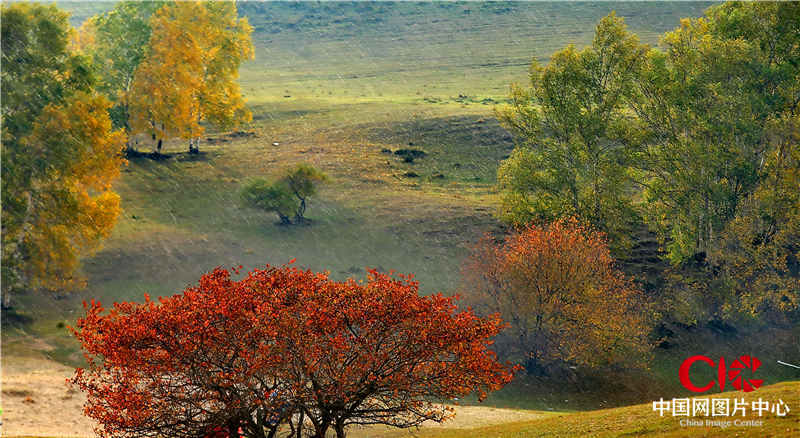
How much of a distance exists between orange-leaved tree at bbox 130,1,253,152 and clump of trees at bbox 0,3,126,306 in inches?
1126

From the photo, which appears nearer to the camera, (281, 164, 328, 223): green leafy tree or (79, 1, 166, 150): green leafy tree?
(281, 164, 328, 223): green leafy tree

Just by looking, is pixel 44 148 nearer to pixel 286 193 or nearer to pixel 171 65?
pixel 286 193

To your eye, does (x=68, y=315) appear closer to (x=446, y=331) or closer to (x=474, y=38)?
(x=446, y=331)

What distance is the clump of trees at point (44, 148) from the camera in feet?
142

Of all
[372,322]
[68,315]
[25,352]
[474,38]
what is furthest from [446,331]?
[474,38]

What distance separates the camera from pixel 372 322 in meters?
23.4

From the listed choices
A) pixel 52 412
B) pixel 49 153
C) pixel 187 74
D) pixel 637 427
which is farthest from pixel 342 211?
pixel 637 427

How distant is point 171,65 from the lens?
245 ft

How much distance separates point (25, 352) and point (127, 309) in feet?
69.8

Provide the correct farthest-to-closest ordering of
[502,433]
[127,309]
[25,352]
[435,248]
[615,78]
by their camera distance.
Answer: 1. [435,248]
2. [615,78]
3. [25,352]
4. [502,433]
5. [127,309]

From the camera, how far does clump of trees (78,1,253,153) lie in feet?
244

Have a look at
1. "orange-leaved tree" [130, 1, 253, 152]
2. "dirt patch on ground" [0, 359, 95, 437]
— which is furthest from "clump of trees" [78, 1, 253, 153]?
"dirt patch on ground" [0, 359, 95, 437]

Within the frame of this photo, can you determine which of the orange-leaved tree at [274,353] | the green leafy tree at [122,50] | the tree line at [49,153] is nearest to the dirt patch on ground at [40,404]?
the tree line at [49,153]

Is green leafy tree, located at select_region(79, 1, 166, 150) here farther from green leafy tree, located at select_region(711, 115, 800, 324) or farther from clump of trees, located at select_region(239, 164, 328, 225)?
green leafy tree, located at select_region(711, 115, 800, 324)
